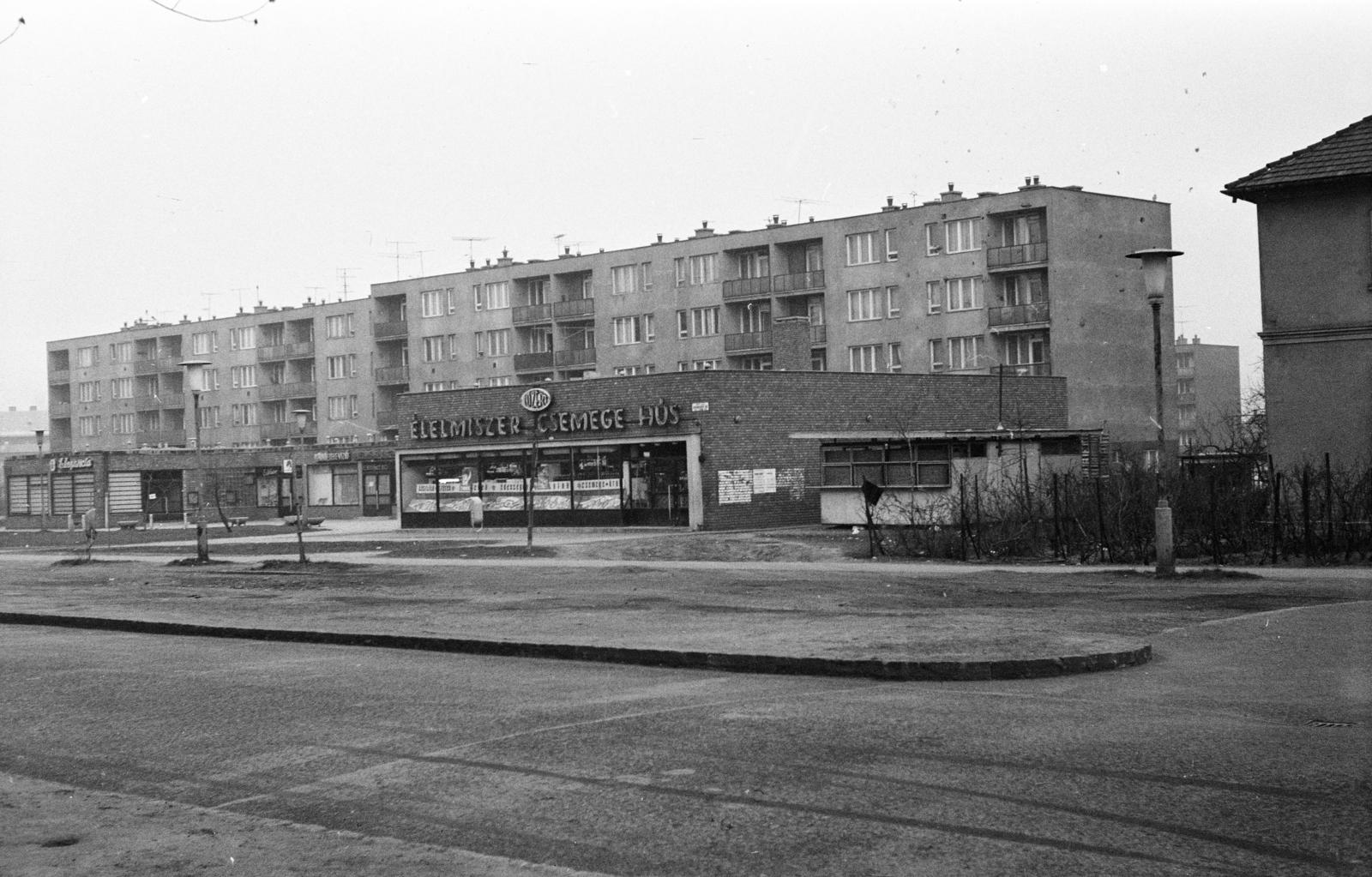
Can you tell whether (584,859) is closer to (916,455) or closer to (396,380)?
(916,455)

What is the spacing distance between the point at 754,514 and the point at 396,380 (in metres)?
54.5

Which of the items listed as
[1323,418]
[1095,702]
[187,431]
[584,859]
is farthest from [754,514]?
[187,431]

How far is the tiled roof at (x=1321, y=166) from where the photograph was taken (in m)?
29.8

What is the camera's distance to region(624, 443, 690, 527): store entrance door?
46531 mm

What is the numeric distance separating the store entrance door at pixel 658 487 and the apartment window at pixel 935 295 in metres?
29.1

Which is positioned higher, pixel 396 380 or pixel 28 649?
pixel 396 380

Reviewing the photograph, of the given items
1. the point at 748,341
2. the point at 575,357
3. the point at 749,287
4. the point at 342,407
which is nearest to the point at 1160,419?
the point at 748,341

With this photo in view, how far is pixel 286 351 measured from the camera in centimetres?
10262

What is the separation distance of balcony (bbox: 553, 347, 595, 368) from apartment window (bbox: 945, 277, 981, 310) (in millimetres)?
23176

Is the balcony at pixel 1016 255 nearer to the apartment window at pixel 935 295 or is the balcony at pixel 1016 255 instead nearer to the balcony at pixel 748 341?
the apartment window at pixel 935 295

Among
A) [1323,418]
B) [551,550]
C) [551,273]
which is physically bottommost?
[551,550]

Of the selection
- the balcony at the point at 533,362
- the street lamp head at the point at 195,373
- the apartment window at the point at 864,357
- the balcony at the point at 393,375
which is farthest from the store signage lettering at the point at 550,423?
the balcony at the point at 393,375

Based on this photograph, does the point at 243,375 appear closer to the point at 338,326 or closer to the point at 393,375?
the point at 338,326

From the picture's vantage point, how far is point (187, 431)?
112 metres
